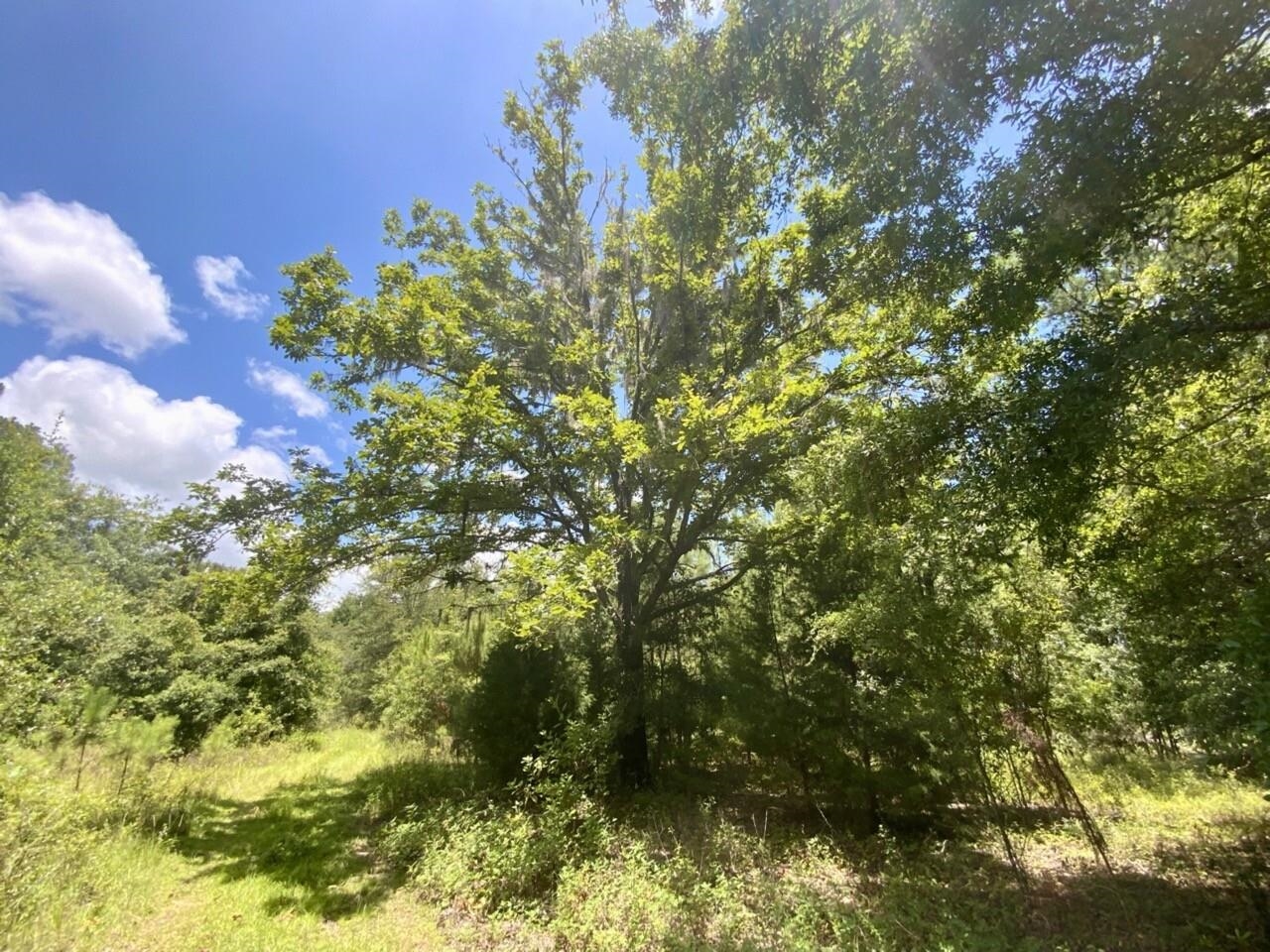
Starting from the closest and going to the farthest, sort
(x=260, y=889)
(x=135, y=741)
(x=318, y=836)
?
1. (x=260, y=889)
2. (x=318, y=836)
3. (x=135, y=741)

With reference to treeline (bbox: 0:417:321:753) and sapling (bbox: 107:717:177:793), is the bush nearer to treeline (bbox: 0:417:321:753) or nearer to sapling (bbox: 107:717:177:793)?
treeline (bbox: 0:417:321:753)

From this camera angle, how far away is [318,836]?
7.81 metres

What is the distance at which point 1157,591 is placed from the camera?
4652 millimetres

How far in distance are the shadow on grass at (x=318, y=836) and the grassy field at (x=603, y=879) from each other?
0.16ft

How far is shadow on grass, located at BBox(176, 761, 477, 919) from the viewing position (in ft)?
19.4

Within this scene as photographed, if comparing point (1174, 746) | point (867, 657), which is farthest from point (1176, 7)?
point (1174, 746)

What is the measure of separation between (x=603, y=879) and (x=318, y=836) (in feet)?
18.3

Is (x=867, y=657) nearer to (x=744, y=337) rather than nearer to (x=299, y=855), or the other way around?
(x=744, y=337)

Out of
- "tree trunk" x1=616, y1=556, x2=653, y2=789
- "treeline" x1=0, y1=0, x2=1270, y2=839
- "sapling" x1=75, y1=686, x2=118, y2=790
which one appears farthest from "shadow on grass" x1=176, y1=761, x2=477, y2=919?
"tree trunk" x1=616, y1=556, x2=653, y2=789

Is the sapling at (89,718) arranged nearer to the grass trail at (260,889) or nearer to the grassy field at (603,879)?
the grassy field at (603,879)

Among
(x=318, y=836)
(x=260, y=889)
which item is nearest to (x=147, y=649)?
(x=318, y=836)

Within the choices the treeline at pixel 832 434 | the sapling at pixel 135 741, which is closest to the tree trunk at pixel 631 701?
the treeline at pixel 832 434

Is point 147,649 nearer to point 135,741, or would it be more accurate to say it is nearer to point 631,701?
point 135,741

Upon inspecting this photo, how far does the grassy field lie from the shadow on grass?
2.0 inches
